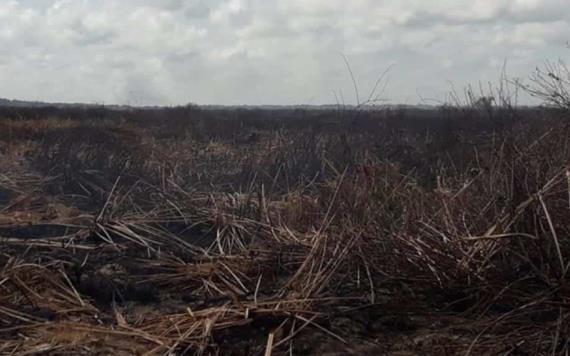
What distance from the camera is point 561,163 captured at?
5.64 metres

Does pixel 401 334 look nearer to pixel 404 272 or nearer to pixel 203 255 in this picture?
pixel 404 272

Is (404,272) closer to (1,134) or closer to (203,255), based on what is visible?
(203,255)

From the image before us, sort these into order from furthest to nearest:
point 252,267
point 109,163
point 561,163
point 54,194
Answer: point 109,163
point 54,194
point 252,267
point 561,163

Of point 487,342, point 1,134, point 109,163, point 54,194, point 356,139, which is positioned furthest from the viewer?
point 1,134

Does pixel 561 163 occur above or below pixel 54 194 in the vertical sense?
above

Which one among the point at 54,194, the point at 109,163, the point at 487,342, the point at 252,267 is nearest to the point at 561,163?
A: the point at 487,342

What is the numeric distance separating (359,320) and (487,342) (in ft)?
3.56

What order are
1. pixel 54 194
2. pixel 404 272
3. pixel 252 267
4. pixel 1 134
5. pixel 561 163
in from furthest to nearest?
pixel 1 134, pixel 54 194, pixel 252 267, pixel 404 272, pixel 561 163

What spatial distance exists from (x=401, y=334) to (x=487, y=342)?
0.76 meters

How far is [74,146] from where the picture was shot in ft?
55.9

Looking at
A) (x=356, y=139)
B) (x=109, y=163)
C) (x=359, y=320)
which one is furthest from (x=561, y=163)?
(x=356, y=139)

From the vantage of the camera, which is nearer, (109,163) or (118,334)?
(118,334)

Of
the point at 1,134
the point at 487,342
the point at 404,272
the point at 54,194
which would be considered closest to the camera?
the point at 487,342

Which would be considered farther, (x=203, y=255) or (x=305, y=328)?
(x=203, y=255)
